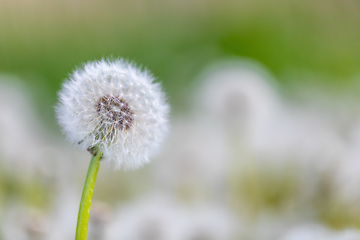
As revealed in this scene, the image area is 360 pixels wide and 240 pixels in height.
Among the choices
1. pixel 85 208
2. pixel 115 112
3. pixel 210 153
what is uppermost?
pixel 210 153

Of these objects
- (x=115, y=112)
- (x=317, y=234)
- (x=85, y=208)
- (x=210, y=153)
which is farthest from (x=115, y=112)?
(x=210, y=153)

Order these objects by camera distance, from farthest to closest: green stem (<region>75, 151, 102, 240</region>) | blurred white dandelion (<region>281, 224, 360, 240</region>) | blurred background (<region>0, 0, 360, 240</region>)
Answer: blurred background (<region>0, 0, 360, 240</region>), blurred white dandelion (<region>281, 224, 360, 240</region>), green stem (<region>75, 151, 102, 240</region>)

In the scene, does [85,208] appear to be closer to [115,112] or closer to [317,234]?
[115,112]

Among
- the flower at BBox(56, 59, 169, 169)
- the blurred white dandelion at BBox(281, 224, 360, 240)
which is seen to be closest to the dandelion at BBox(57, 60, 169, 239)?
the flower at BBox(56, 59, 169, 169)

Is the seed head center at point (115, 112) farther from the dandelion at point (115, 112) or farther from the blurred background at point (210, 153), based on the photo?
the blurred background at point (210, 153)

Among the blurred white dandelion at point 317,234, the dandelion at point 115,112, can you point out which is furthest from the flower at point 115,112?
the blurred white dandelion at point 317,234

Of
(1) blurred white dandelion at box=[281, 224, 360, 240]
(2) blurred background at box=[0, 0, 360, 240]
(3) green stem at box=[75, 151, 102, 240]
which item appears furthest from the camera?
(2) blurred background at box=[0, 0, 360, 240]

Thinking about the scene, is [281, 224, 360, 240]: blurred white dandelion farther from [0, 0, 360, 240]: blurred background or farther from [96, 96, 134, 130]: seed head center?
[96, 96, 134, 130]: seed head center

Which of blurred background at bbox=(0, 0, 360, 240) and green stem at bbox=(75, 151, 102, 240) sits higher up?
blurred background at bbox=(0, 0, 360, 240)
